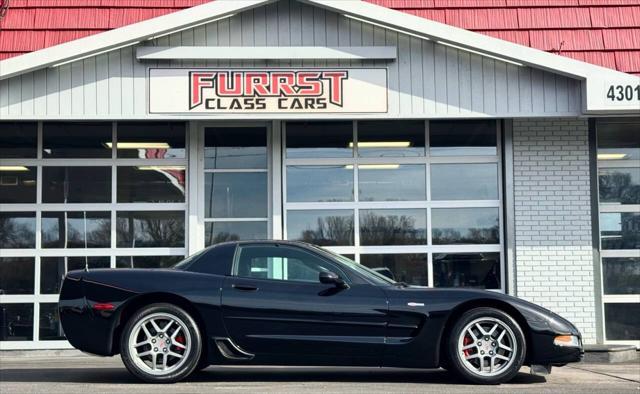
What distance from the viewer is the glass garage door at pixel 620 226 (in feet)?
39.4

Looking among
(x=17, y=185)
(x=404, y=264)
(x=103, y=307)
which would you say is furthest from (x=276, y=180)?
(x=103, y=307)

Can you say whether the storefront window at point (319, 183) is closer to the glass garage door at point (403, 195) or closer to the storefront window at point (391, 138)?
the glass garage door at point (403, 195)

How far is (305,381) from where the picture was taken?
7973 mm

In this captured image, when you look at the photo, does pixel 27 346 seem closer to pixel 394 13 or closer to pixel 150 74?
pixel 150 74

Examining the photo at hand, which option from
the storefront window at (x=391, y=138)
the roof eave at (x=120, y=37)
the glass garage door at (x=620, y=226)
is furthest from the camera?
the storefront window at (x=391, y=138)

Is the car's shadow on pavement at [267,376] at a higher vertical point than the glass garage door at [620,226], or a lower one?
lower

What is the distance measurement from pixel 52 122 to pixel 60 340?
110 inches

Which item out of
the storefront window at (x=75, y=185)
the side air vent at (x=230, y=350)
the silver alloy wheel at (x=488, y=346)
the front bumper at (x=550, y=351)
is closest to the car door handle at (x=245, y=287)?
the side air vent at (x=230, y=350)

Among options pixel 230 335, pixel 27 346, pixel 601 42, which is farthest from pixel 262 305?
pixel 601 42

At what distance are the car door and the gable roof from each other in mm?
4229

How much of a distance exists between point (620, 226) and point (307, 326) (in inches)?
235

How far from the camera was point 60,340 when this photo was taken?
12.0 meters

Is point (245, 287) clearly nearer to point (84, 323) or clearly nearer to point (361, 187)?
point (84, 323)

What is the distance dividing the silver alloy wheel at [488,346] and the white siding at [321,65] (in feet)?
13.3
